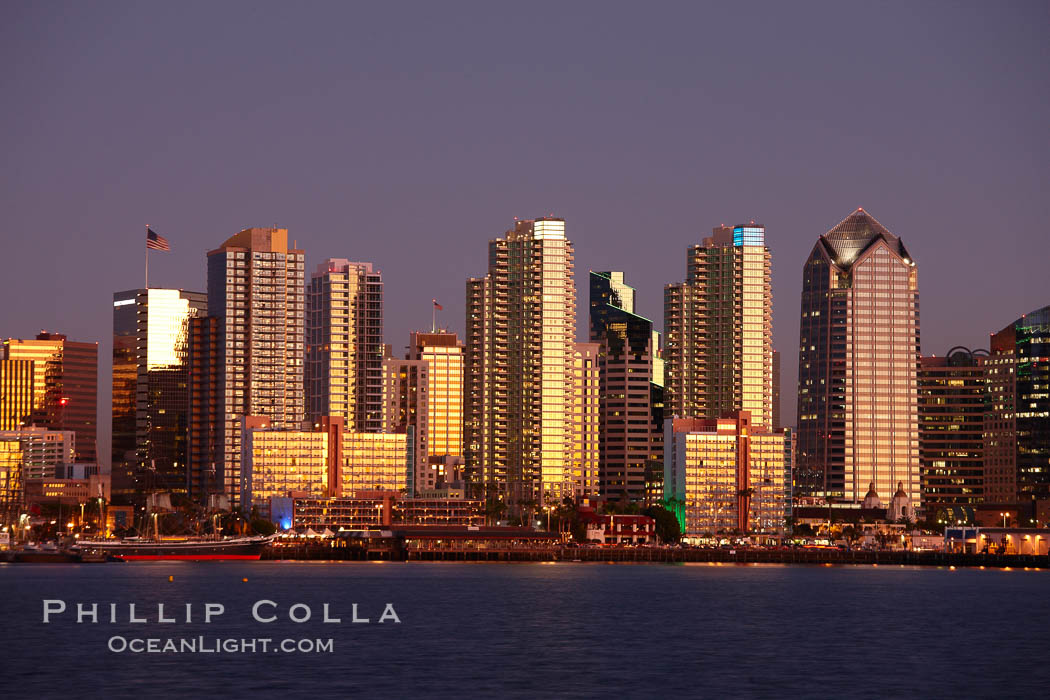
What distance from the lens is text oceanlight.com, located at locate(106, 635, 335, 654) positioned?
11362cm

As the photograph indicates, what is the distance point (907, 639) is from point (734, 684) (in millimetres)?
35207

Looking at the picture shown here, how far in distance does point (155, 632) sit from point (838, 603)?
7578cm

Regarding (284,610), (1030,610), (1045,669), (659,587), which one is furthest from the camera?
(659,587)

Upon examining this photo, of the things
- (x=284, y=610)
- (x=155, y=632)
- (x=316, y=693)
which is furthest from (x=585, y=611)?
(x=316, y=693)

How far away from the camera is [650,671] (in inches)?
4284

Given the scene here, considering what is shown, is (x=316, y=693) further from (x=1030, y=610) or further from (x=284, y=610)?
(x=1030, y=610)

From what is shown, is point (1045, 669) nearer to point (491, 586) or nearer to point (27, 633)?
point (27, 633)

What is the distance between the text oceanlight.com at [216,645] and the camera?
373 ft

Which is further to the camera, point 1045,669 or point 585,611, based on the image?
point 585,611

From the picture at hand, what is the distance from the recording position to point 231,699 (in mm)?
92562

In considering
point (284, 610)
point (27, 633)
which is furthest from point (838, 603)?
point (27, 633)

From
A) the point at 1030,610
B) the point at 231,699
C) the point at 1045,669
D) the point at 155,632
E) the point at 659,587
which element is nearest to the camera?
the point at 231,699

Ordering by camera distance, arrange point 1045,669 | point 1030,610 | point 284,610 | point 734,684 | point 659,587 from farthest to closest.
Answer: point 659,587 < point 1030,610 < point 284,610 < point 1045,669 < point 734,684

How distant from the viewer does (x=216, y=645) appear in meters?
118
